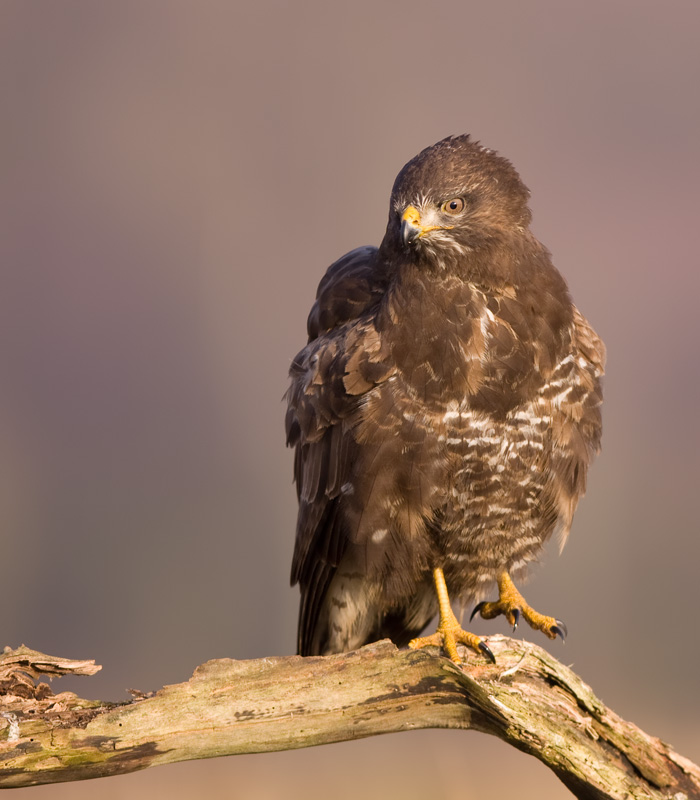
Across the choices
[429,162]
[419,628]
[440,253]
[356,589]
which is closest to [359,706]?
[356,589]

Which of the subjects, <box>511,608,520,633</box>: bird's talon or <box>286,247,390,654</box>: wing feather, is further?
<box>511,608,520,633</box>: bird's talon

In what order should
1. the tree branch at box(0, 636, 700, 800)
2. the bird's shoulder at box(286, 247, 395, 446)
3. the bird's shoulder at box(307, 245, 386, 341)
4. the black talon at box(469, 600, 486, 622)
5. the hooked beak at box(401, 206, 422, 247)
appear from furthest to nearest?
the black talon at box(469, 600, 486, 622) < the bird's shoulder at box(307, 245, 386, 341) < the bird's shoulder at box(286, 247, 395, 446) < the hooked beak at box(401, 206, 422, 247) < the tree branch at box(0, 636, 700, 800)

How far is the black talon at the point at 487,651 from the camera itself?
3080 mm

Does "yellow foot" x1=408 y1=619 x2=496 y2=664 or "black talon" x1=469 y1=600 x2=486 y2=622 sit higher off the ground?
"black talon" x1=469 y1=600 x2=486 y2=622

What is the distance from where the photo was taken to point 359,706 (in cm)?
291

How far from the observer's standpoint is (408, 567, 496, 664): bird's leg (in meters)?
3.10

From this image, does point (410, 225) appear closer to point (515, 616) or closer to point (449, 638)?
point (449, 638)

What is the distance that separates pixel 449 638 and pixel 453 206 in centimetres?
140

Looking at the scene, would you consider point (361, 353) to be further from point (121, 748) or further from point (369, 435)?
point (121, 748)

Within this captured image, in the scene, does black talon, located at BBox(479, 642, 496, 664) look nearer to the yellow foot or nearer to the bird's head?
the yellow foot

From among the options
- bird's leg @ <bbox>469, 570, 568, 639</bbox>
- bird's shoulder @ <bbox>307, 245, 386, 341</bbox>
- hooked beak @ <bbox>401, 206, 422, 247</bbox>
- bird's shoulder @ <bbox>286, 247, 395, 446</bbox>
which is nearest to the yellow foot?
bird's leg @ <bbox>469, 570, 568, 639</bbox>

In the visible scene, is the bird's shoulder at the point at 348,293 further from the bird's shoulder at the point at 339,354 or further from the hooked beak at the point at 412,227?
the hooked beak at the point at 412,227

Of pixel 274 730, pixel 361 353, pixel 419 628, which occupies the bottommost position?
pixel 274 730

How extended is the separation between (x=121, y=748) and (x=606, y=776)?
4.78 ft
